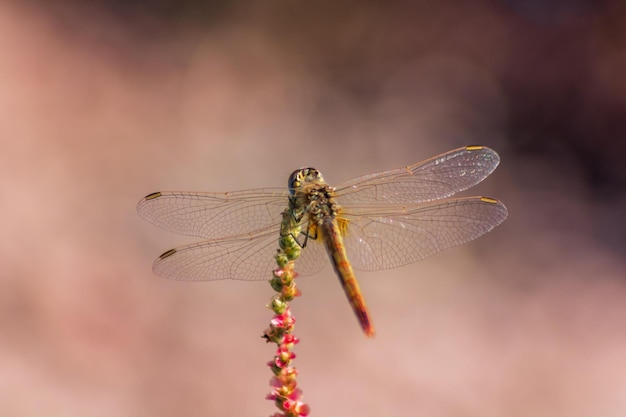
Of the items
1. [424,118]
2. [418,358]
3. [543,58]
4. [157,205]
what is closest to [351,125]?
[424,118]

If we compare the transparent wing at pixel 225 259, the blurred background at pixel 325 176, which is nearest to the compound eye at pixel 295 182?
the transparent wing at pixel 225 259

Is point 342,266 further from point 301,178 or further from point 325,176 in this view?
point 325,176

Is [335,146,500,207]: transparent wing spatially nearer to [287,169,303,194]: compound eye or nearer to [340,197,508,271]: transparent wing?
[340,197,508,271]: transparent wing

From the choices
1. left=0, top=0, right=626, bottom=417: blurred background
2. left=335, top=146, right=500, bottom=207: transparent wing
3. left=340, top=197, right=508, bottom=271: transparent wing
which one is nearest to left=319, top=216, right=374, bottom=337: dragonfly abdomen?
left=340, top=197, right=508, bottom=271: transparent wing

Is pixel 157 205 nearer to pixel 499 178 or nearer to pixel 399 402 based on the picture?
pixel 399 402

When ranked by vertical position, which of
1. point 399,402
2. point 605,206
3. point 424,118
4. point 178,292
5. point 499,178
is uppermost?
point 424,118
